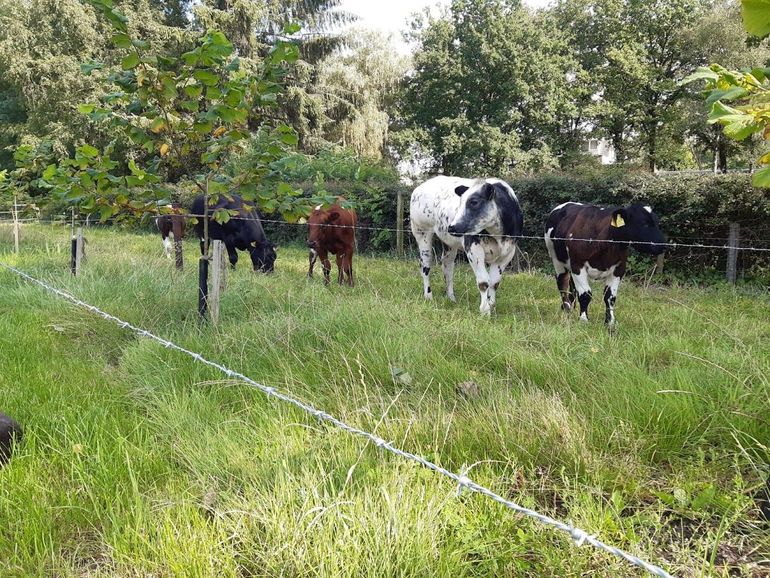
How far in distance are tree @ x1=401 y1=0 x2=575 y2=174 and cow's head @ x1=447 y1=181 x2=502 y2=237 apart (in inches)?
794

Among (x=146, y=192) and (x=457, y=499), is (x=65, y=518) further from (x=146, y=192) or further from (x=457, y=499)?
(x=146, y=192)

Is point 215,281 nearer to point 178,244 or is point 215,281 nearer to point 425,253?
point 425,253

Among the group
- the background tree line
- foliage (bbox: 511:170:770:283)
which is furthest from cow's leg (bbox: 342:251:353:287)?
the background tree line

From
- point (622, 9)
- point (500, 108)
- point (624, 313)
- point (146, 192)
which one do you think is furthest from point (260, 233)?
point (622, 9)

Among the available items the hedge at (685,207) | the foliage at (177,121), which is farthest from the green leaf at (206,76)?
the hedge at (685,207)

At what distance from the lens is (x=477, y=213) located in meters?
6.29

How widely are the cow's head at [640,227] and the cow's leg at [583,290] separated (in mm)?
574

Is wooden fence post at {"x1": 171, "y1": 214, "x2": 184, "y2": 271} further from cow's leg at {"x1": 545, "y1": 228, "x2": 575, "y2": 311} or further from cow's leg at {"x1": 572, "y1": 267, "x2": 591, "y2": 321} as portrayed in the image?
cow's leg at {"x1": 572, "y1": 267, "x2": 591, "y2": 321}

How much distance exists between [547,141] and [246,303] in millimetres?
25395

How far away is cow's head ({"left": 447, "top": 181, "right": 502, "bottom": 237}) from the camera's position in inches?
246

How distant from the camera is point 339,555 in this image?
67.6 inches

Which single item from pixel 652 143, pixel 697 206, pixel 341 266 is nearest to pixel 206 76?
pixel 341 266

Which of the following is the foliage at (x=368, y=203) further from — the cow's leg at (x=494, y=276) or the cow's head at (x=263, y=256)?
the cow's leg at (x=494, y=276)

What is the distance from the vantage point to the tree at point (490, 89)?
26.0 m
